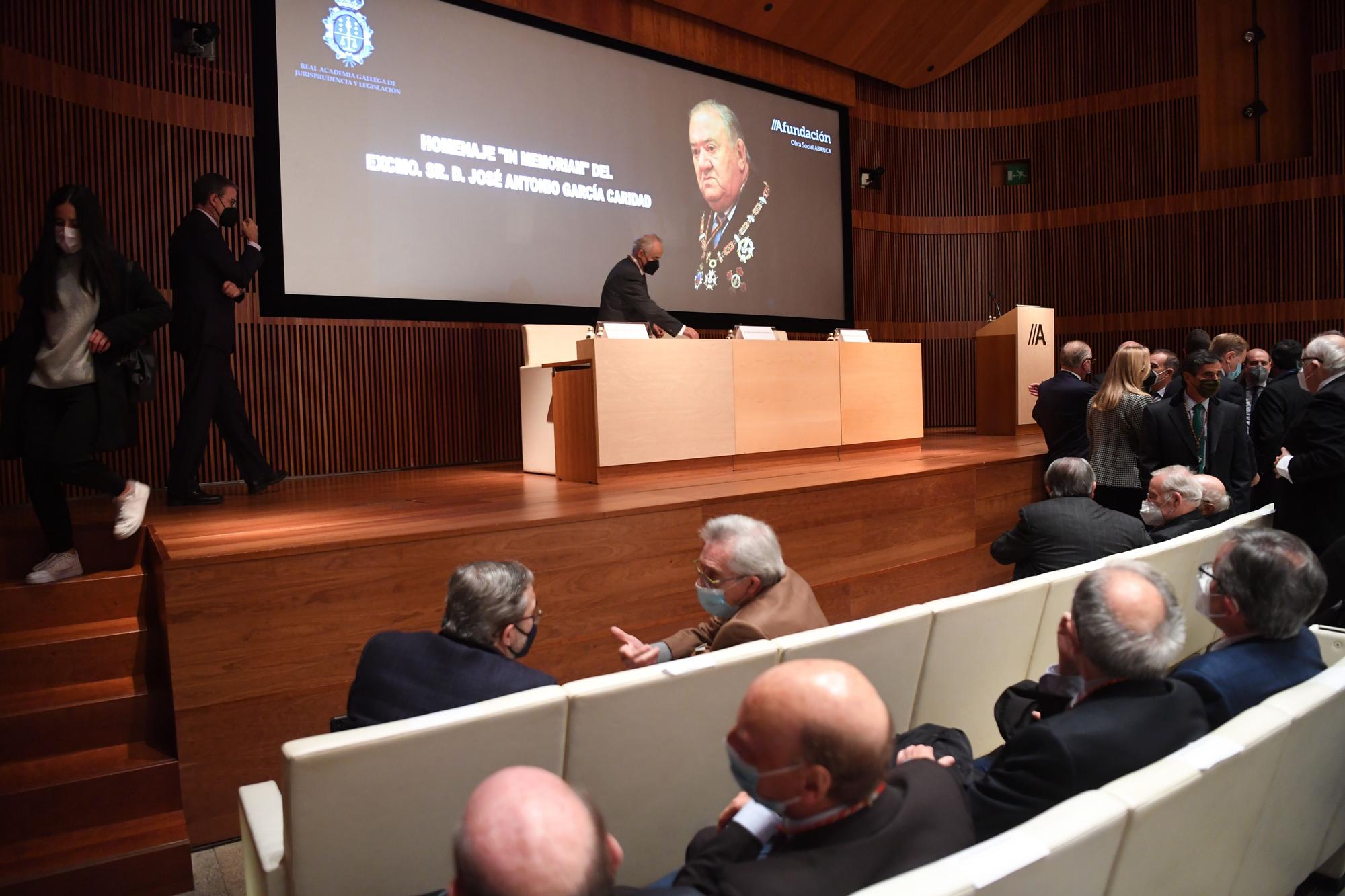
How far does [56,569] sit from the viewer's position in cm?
325

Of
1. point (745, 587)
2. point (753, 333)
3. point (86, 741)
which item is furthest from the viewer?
point (753, 333)

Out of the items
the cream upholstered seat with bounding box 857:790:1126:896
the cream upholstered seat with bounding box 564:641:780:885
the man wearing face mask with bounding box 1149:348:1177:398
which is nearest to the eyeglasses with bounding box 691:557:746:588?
the cream upholstered seat with bounding box 564:641:780:885

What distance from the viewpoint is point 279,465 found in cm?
620

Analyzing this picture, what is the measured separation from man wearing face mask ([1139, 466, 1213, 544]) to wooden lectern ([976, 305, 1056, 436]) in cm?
475

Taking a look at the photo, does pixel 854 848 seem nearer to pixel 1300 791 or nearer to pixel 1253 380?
pixel 1300 791

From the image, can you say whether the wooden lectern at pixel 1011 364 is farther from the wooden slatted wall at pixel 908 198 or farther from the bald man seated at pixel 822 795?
the bald man seated at pixel 822 795

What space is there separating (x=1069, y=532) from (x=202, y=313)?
3.94 metres

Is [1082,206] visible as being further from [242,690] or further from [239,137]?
[242,690]

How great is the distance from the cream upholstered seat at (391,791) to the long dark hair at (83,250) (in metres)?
2.43

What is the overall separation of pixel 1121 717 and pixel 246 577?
8.32 ft

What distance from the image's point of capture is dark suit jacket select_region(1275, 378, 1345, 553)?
3.69 meters

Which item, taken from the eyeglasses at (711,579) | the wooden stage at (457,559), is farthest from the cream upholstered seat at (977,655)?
the wooden stage at (457,559)

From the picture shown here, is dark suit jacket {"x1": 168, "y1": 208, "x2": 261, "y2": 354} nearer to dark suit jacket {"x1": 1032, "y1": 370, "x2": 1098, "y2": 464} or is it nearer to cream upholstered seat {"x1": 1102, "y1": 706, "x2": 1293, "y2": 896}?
cream upholstered seat {"x1": 1102, "y1": 706, "x2": 1293, "y2": 896}

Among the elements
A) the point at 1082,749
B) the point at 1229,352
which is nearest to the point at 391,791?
the point at 1082,749
